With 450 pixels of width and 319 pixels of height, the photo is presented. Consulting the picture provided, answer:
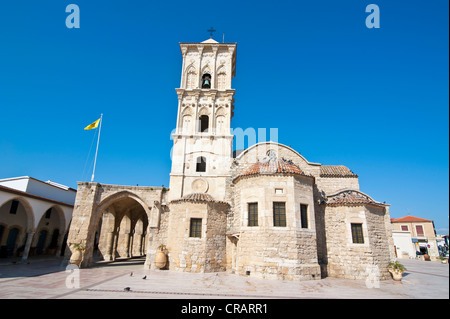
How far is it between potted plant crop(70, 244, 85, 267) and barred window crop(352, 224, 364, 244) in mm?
17457

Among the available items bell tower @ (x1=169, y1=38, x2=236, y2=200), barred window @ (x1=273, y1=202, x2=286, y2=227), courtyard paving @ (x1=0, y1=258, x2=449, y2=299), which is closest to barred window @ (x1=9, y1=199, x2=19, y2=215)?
courtyard paving @ (x1=0, y1=258, x2=449, y2=299)

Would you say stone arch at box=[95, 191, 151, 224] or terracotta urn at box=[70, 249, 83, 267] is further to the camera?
stone arch at box=[95, 191, 151, 224]

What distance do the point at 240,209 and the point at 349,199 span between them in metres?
6.90

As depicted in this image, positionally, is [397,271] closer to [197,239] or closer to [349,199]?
[349,199]

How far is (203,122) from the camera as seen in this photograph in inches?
813

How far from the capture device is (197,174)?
17.7m

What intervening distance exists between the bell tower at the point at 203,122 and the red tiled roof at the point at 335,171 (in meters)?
7.46

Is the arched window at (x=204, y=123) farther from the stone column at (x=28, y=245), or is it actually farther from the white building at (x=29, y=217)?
the stone column at (x=28, y=245)

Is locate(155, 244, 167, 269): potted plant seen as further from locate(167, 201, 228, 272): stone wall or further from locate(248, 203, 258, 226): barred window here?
locate(248, 203, 258, 226): barred window

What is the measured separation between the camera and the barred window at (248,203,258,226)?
1392 centimetres

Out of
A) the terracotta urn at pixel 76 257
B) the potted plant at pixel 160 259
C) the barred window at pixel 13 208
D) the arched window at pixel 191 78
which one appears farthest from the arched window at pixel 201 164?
the barred window at pixel 13 208

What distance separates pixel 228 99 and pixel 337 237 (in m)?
13.0
